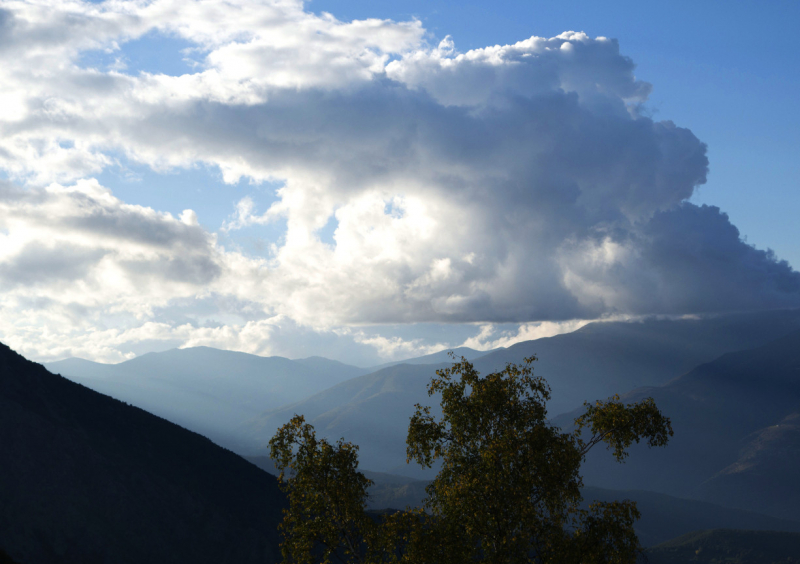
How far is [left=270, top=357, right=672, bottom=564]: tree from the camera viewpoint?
62.4 ft

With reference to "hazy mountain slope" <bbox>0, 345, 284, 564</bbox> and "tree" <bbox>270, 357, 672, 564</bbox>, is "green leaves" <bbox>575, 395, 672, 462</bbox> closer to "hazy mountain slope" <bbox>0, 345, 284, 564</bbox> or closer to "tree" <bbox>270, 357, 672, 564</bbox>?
"tree" <bbox>270, 357, 672, 564</bbox>

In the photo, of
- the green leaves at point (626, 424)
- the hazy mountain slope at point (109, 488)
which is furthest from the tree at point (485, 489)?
the hazy mountain slope at point (109, 488)

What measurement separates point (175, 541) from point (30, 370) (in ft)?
163

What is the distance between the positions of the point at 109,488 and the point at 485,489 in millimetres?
94479

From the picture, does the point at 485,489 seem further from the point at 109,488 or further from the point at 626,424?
the point at 109,488

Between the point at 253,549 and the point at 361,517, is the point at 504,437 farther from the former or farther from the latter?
the point at 253,549

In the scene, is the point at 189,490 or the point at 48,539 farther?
the point at 189,490

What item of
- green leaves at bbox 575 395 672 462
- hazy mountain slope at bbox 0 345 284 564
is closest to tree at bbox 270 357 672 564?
green leaves at bbox 575 395 672 462

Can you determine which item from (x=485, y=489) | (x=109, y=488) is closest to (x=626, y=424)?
(x=485, y=489)

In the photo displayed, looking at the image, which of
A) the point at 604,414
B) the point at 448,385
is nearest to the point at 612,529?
the point at 604,414

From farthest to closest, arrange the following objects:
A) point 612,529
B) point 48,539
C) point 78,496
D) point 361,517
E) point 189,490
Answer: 1. point 189,490
2. point 78,496
3. point 48,539
4. point 361,517
5. point 612,529

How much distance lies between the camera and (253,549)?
99688 millimetres

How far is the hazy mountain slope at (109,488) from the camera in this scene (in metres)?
81.2

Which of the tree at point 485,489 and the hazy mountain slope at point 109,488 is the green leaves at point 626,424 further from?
the hazy mountain slope at point 109,488
